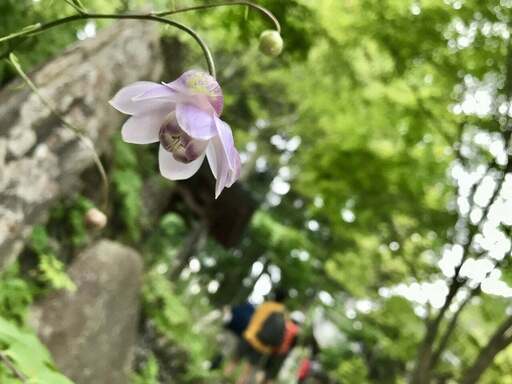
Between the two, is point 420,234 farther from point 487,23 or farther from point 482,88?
point 487,23

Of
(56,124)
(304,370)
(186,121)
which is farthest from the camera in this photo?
(304,370)

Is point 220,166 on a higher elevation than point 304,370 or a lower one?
higher

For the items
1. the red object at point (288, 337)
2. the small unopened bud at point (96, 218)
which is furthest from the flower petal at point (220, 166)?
the red object at point (288, 337)

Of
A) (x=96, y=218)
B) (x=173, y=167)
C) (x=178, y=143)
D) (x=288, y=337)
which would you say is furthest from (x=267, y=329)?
(x=178, y=143)

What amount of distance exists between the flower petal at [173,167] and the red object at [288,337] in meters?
7.19

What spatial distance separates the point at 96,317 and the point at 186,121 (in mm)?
5286

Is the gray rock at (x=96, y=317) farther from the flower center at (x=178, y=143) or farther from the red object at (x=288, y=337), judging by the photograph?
the flower center at (x=178, y=143)

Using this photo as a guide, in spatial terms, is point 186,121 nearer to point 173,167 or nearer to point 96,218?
point 173,167

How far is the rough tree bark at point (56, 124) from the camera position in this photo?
4.21 m

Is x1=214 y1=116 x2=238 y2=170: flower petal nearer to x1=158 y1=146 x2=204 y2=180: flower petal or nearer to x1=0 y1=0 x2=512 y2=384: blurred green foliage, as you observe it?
x1=158 y1=146 x2=204 y2=180: flower petal

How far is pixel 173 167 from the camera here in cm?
106

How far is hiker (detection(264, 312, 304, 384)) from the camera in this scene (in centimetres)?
806

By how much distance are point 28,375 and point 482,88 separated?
14.3ft

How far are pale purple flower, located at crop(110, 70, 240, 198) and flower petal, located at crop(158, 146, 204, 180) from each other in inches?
1.7
